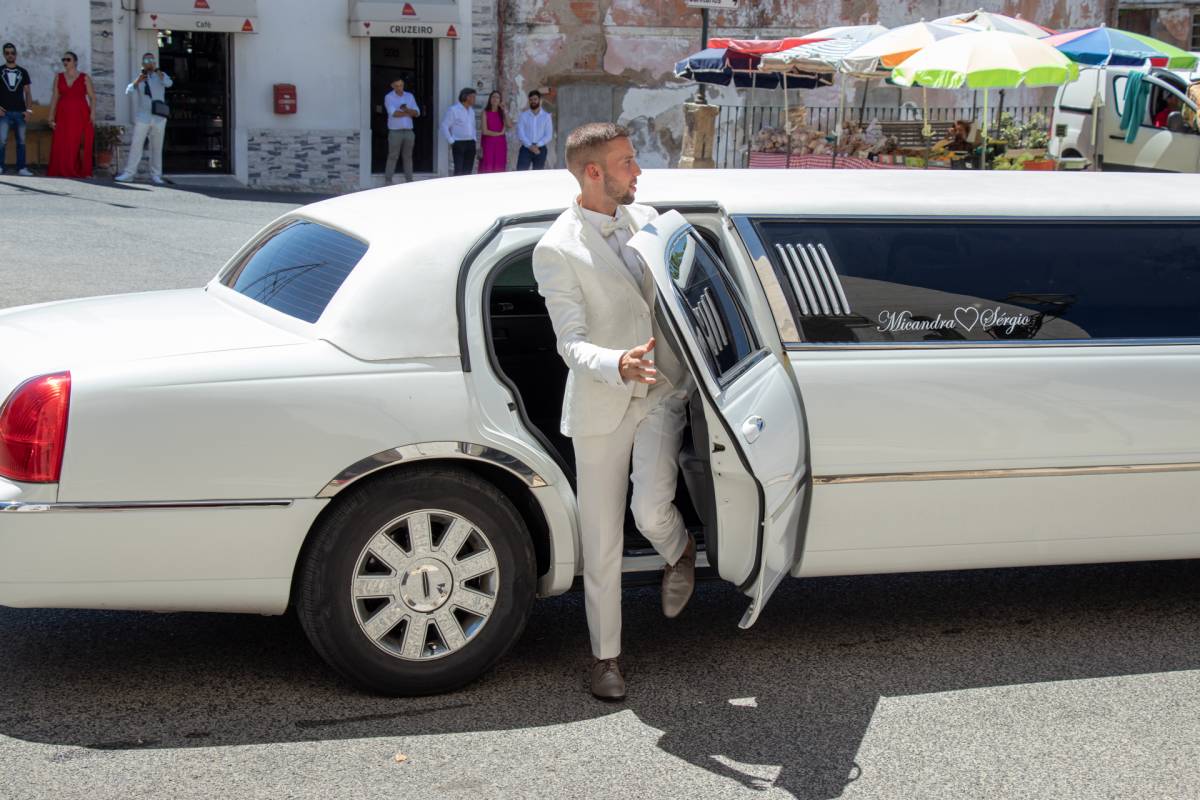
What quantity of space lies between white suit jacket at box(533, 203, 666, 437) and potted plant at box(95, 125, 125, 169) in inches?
838

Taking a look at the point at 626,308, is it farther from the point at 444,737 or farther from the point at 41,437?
the point at 41,437

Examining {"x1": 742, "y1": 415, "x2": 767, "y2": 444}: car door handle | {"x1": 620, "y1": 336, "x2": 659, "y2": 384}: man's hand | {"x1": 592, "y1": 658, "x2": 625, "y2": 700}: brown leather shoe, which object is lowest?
{"x1": 592, "y1": 658, "x2": 625, "y2": 700}: brown leather shoe

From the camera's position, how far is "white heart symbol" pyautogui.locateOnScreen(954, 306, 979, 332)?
16.3 ft

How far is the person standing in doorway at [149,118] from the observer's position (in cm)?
2346

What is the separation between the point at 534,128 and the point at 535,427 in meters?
22.0

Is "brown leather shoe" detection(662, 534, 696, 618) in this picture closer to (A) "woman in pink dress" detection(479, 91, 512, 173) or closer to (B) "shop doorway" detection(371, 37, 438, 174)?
(A) "woman in pink dress" detection(479, 91, 512, 173)

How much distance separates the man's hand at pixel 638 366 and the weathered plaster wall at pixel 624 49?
24.4 metres

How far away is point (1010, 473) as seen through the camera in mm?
4914

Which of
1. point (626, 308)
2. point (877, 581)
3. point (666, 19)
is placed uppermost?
point (666, 19)

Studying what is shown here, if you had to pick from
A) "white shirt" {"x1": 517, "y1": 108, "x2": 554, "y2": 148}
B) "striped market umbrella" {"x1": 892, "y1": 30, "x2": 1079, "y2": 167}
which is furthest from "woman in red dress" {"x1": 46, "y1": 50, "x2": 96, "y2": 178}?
"striped market umbrella" {"x1": 892, "y1": 30, "x2": 1079, "y2": 167}

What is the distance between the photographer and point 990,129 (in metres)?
23.1

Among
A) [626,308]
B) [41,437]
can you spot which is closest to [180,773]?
[41,437]

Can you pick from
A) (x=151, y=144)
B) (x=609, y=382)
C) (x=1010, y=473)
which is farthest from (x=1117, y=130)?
(x=609, y=382)

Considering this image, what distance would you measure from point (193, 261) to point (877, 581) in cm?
1018
